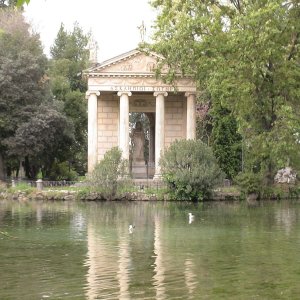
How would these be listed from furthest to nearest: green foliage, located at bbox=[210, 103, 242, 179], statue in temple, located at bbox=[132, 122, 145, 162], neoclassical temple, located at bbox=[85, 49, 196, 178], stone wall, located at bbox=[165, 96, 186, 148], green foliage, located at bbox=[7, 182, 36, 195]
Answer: stone wall, located at bbox=[165, 96, 186, 148] < statue in temple, located at bbox=[132, 122, 145, 162] < neoclassical temple, located at bbox=[85, 49, 196, 178] < green foliage, located at bbox=[210, 103, 242, 179] < green foliage, located at bbox=[7, 182, 36, 195]

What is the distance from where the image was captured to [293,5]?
142 ft

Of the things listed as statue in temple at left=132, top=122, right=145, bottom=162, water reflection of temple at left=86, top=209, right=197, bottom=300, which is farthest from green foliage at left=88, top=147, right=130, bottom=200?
water reflection of temple at left=86, top=209, right=197, bottom=300

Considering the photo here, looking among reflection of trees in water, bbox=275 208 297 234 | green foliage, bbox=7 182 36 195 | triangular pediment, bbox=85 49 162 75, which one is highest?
triangular pediment, bbox=85 49 162 75

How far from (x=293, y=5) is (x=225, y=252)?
27400 millimetres

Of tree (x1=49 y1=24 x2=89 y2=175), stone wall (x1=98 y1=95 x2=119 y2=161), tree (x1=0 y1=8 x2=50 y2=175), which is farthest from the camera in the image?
tree (x1=49 y1=24 x2=89 y2=175)

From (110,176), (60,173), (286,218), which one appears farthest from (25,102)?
(286,218)

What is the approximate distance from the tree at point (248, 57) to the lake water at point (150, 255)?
10.2m

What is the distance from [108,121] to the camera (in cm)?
6134

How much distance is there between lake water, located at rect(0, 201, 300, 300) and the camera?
46.9ft

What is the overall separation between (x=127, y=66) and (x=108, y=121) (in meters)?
6.98

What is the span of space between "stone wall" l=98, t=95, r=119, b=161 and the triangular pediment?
511cm

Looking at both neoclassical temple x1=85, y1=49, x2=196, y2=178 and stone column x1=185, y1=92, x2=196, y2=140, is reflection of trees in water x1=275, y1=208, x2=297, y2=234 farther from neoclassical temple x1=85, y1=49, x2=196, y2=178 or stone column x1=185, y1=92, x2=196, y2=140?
stone column x1=185, y1=92, x2=196, y2=140

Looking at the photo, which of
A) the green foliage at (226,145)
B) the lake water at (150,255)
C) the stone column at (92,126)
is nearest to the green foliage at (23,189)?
the stone column at (92,126)

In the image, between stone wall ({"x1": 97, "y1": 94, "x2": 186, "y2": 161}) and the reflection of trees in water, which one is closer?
the reflection of trees in water
